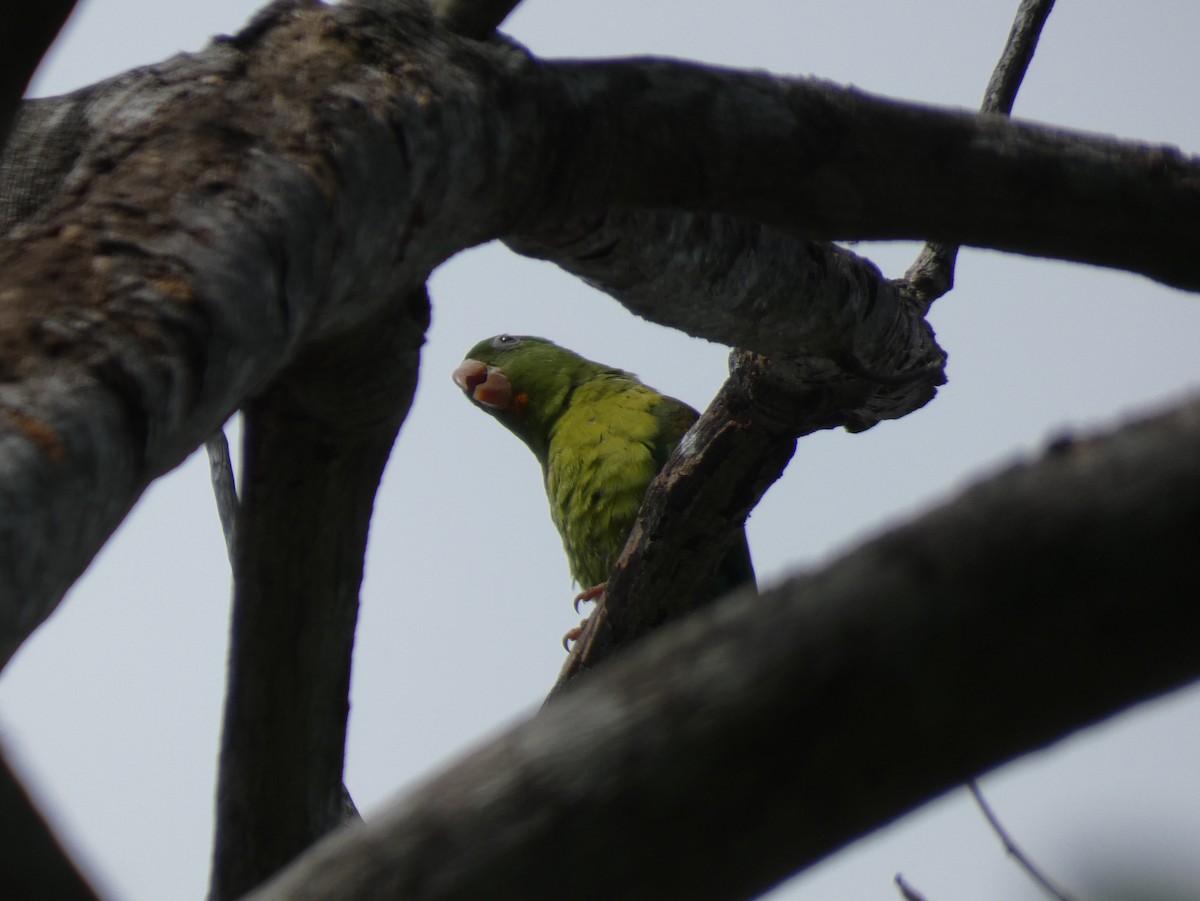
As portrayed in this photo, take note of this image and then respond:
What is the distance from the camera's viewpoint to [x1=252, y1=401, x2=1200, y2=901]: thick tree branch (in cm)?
57

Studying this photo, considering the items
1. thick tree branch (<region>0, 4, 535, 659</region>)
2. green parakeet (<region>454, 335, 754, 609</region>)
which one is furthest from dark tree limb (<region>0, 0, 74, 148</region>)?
green parakeet (<region>454, 335, 754, 609</region>)

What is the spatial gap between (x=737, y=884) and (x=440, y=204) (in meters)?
1.10

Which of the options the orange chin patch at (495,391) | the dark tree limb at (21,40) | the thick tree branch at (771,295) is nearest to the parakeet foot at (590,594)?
the orange chin patch at (495,391)

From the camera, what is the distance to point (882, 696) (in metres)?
0.57

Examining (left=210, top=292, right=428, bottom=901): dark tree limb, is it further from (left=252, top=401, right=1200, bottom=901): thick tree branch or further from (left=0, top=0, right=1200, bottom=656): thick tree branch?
(left=252, top=401, right=1200, bottom=901): thick tree branch

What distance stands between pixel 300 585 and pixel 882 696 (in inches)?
54.3

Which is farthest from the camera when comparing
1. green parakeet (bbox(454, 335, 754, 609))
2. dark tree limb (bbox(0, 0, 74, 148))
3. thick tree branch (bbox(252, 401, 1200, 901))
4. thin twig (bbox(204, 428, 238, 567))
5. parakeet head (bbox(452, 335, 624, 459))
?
parakeet head (bbox(452, 335, 624, 459))

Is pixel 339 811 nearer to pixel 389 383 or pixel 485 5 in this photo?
pixel 389 383

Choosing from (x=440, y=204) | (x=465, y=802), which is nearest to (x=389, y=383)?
(x=440, y=204)

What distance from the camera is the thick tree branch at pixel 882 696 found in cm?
57

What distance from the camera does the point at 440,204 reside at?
1.51 metres

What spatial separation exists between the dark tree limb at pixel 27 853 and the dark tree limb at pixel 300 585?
1.00 metres

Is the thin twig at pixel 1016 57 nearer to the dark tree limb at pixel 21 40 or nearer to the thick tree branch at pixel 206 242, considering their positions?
the thick tree branch at pixel 206 242

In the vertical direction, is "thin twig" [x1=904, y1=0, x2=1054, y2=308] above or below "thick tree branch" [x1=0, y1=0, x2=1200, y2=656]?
above
